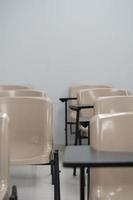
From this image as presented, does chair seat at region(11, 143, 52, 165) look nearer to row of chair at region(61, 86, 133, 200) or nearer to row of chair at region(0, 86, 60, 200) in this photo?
row of chair at region(0, 86, 60, 200)

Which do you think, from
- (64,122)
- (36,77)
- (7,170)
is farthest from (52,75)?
(7,170)

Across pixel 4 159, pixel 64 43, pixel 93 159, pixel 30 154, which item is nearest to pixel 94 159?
pixel 93 159

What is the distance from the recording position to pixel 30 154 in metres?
2.83

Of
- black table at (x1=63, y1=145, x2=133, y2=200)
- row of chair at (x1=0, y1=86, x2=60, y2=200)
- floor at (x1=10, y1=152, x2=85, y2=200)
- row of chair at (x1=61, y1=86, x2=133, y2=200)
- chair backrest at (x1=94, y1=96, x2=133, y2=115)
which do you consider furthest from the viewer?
floor at (x1=10, y1=152, x2=85, y2=200)

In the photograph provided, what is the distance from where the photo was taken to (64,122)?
5.36m

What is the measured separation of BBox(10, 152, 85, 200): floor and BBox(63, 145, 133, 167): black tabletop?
1812 mm

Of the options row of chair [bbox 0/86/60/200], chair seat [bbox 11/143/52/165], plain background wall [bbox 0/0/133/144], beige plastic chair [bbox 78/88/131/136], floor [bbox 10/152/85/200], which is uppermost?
plain background wall [bbox 0/0/133/144]

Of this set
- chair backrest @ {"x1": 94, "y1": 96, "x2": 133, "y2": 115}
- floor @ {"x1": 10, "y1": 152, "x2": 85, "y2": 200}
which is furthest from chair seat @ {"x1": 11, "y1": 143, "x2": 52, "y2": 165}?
floor @ {"x1": 10, "y1": 152, "x2": 85, "y2": 200}

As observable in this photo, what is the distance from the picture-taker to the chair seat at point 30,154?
2.72m

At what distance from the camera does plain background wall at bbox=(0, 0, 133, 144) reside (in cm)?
521

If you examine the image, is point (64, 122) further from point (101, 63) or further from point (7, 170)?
point (7, 170)

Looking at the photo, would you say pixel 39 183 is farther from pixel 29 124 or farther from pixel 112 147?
pixel 112 147

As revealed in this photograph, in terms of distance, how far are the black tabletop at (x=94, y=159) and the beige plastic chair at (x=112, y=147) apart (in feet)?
0.87

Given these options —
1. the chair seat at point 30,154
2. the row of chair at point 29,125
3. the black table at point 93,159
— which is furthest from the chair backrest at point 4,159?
the row of chair at point 29,125
